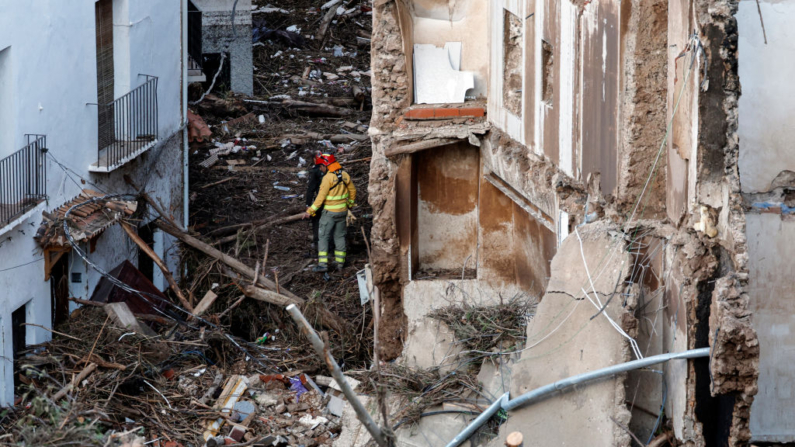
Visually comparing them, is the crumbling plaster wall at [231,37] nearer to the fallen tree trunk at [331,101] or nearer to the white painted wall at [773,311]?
the fallen tree trunk at [331,101]

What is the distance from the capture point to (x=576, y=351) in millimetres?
8195

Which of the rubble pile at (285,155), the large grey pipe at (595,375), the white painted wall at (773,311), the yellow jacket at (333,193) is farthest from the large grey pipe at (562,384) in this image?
the yellow jacket at (333,193)

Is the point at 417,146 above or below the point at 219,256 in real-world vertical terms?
above

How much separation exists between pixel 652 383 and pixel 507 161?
4.02m

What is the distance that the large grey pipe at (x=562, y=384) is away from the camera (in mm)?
7213

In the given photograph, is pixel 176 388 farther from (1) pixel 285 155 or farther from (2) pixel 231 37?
(2) pixel 231 37

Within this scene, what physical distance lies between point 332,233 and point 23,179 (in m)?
5.17

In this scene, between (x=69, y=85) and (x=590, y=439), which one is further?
(x=69, y=85)

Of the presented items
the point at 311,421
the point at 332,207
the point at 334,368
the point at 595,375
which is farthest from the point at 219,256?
the point at 334,368

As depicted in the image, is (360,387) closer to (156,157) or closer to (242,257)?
(242,257)

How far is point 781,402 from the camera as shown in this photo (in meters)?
9.20

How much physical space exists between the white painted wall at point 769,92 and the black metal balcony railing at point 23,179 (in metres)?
8.74

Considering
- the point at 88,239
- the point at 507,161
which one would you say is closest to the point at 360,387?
the point at 507,161

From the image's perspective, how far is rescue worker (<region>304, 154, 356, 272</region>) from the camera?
618 inches
